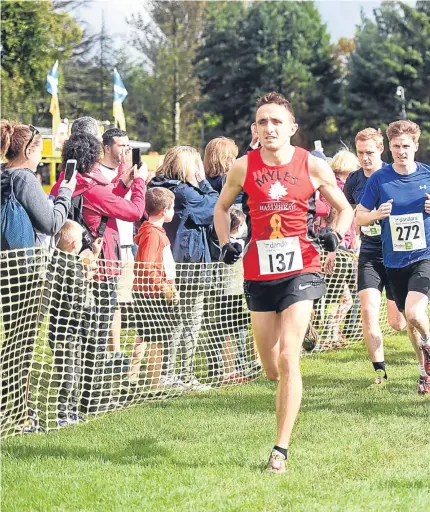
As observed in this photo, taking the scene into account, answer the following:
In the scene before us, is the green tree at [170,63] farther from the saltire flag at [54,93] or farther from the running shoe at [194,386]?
the running shoe at [194,386]

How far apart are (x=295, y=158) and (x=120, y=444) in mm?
2114

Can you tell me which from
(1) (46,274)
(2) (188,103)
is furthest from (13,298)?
(2) (188,103)

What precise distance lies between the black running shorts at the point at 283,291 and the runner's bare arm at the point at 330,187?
0.35 meters

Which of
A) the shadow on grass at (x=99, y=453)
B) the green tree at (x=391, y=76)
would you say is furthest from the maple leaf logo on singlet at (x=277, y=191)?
the green tree at (x=391, y=76)

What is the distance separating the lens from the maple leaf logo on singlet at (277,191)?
569 centimetres

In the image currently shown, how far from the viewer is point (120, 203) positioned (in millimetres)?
7375

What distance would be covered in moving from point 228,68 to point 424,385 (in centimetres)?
6220

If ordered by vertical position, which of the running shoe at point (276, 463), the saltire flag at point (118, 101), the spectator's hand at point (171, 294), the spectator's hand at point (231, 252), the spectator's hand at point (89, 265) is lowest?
the running shoe at point (276, 463)

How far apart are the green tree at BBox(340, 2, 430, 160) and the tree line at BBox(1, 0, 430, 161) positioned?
0.21ft

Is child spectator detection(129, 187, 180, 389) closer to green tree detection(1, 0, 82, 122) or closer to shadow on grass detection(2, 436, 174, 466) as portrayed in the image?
shadow on grass detection(2, 436, 174, 466)

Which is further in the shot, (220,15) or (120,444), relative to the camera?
(220,15)

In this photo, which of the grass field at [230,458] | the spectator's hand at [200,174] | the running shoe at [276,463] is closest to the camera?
the grass field at [230,458]

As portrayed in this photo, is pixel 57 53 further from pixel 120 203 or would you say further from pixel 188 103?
pixel 120 203

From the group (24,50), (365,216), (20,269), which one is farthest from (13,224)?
(24,50)
